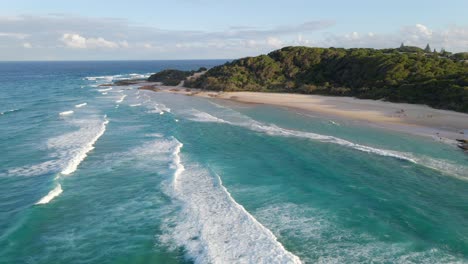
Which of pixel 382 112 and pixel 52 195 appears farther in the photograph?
pixel 382 112

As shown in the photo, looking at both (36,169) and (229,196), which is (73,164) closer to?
(36,169)

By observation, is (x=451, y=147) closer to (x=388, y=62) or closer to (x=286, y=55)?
(x=388, y=62)

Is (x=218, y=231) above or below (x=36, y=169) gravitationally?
below

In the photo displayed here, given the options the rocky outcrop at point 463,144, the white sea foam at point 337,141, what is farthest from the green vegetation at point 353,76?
the white sea foam at point 337,141

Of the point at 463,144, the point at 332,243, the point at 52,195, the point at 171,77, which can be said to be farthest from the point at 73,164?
the point at 171,77

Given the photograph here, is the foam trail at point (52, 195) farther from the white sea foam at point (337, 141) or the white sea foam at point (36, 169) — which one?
the white sea foam at point (337, 141)

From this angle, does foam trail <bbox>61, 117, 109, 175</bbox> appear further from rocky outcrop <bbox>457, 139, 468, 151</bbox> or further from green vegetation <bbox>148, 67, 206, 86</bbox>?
green vegetation <bbox>148, 67, 206, 86</bbox>

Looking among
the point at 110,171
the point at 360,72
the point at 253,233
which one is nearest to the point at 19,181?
the point at 110,171
